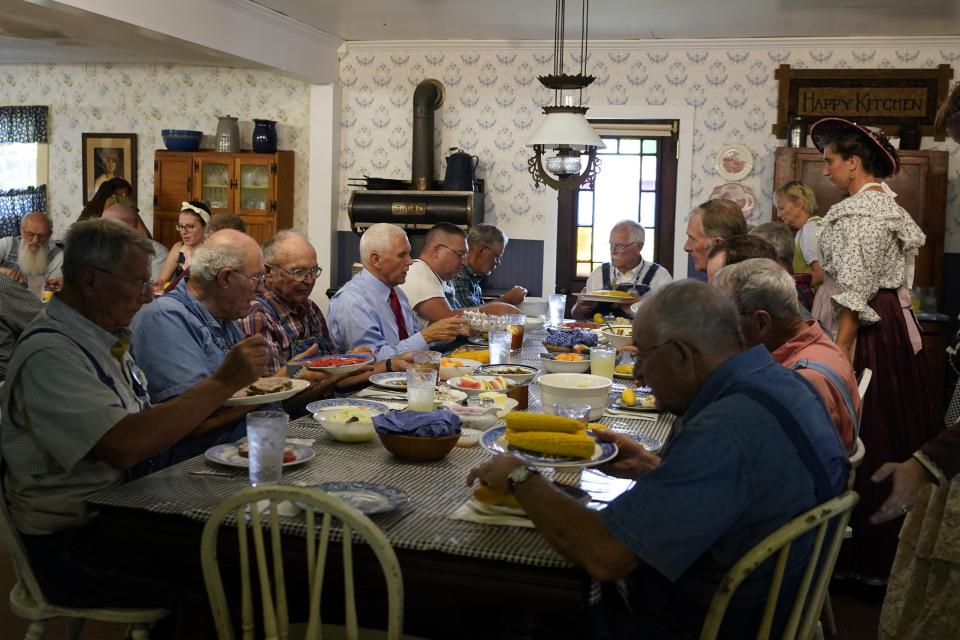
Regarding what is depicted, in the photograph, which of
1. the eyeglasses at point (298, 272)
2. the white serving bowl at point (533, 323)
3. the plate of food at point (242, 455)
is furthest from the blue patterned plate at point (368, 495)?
the white serving bowl at point (533, 323)

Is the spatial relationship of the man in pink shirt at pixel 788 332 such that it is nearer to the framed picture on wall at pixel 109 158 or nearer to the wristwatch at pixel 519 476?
the wristwatch at pixel 519 476

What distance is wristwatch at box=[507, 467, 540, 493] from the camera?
5.95 ft

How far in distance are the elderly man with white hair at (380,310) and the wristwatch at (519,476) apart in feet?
7.28

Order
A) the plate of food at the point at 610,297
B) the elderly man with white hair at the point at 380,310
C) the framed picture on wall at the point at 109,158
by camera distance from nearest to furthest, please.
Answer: the elderly man with white hair at the point at 380,310 < the plate of food at the point at 610,297 < the framed picture on wall at the point at 109,158

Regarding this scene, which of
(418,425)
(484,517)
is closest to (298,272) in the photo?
(418,425)

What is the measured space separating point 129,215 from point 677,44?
4710 mm

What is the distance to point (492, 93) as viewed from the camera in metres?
7.97

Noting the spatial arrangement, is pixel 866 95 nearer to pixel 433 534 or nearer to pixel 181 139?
pixel 181 139

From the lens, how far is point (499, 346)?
12.4ft

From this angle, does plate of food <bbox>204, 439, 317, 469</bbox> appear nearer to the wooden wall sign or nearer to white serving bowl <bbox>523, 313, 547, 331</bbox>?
white serving bowl <bbox>523, 313, 547, 331</bbox>

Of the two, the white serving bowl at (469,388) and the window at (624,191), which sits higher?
the window at (624,191)

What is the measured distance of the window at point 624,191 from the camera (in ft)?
25.9

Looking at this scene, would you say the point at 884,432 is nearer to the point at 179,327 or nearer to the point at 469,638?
the point at 469,638

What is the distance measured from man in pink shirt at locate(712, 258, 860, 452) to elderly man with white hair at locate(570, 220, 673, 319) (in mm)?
3325
